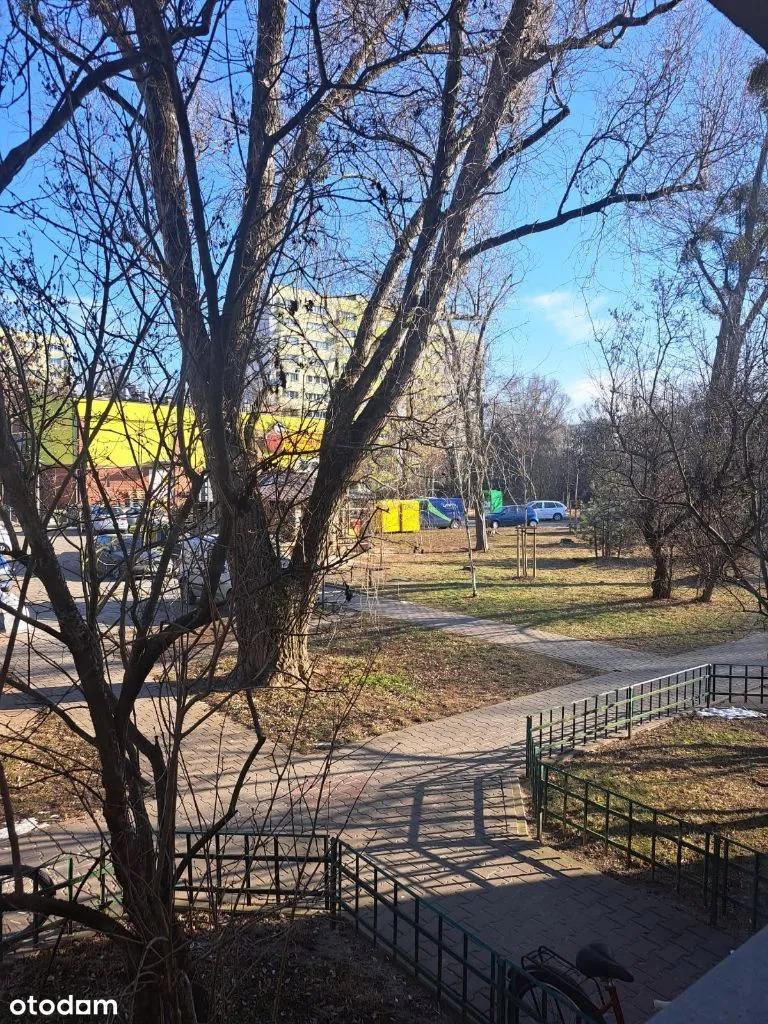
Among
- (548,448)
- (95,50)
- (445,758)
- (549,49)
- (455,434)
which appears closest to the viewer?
(95,50)

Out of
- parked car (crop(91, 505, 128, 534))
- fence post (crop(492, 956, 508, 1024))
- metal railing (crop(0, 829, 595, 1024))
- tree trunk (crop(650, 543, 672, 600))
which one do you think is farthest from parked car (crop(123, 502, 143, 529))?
tree trunk (crop(650, 543, 672, 600))

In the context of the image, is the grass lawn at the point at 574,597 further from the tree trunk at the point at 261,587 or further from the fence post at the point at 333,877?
the tree trunk at the point at 261,587

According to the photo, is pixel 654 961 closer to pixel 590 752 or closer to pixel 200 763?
pixel 590 752

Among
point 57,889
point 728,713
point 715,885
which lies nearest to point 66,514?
point 57,889

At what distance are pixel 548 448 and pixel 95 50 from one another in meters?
54.5

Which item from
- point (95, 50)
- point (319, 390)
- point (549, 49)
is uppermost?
point (549, 49)

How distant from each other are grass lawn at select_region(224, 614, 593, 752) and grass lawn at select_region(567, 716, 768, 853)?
2.47 m

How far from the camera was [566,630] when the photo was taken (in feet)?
55.6

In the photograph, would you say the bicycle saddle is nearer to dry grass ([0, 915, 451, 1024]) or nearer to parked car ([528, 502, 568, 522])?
dry grass ([0, 915, 451, 1024])

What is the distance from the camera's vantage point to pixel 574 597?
21375 mm

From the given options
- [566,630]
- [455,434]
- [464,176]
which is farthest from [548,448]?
[464,176]

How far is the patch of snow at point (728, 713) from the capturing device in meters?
10.9

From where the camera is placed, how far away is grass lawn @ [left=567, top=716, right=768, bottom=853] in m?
7.45

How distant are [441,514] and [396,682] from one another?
3065cm
